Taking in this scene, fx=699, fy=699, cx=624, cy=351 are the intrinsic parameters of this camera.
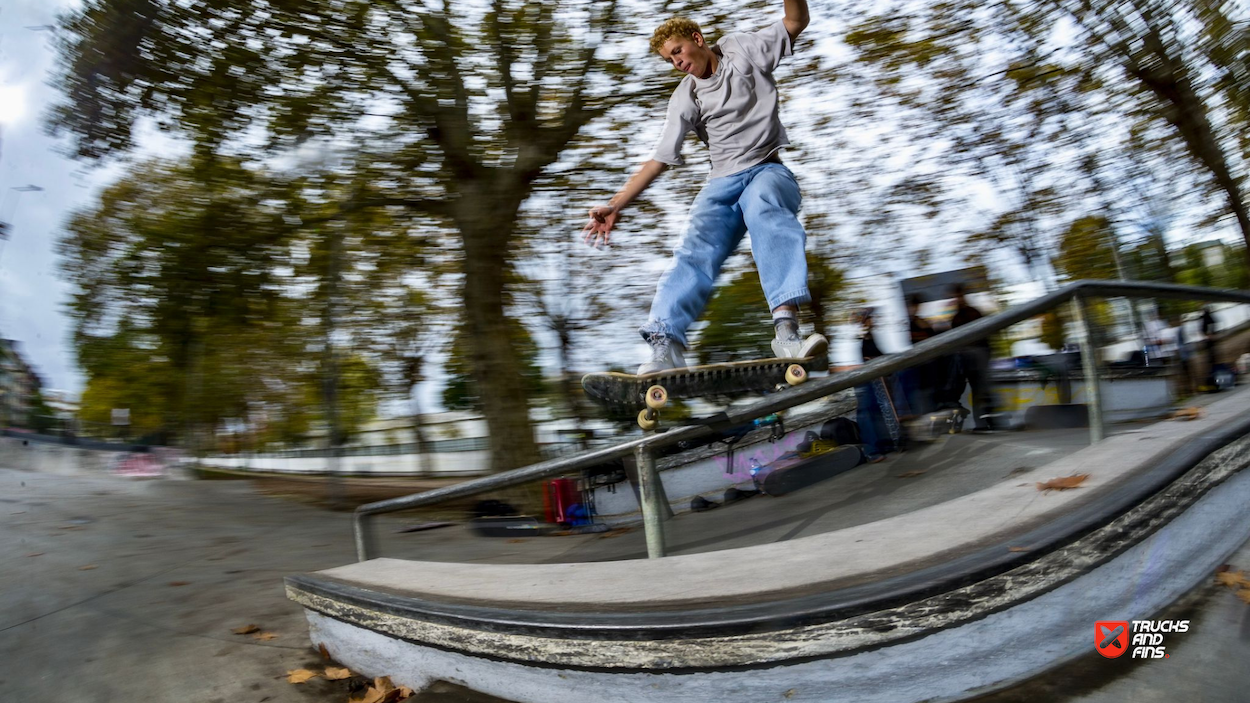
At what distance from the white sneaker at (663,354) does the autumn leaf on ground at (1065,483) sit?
1308mm

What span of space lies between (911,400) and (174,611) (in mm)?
4402

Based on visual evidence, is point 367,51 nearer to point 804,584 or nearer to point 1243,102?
point 804,584

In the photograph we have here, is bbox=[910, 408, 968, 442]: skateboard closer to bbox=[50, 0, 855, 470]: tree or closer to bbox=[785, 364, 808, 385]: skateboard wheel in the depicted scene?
bbox=[785, 364, 808, 385]: skateboard wheel

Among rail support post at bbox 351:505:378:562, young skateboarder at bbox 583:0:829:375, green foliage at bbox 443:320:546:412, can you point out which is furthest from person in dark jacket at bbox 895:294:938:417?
green foliage at bbox 443:320:546:412

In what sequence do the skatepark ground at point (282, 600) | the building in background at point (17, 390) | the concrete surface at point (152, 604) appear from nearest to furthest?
the skatepark ground at point (282, 600)
the concrete surface at point (152, 604)
the building in background at point (17, 390)

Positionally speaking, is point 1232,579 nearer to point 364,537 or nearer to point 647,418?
point 647,418

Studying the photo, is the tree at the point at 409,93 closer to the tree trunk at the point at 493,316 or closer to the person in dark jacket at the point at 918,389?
the tree trunk at the point at 493,316

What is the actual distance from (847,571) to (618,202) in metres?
1.88

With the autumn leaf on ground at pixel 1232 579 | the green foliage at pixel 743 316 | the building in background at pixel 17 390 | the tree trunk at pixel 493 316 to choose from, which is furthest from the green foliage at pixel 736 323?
the building in background at pixel 17 390

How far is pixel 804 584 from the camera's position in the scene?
1.71 meters

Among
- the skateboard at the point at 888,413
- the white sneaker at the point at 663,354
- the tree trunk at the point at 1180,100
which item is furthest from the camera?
the tree trunk at the point at 1180,100

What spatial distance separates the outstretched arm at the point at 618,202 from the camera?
3.06 meters

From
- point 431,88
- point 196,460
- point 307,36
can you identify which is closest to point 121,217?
point 307,36

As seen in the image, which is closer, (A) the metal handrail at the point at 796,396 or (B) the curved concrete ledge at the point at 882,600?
(B) the curved concrete ledge at the point at 882,600
